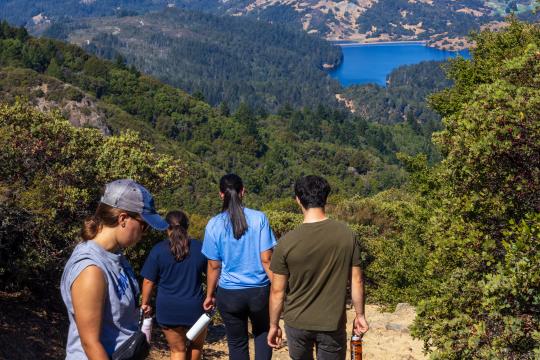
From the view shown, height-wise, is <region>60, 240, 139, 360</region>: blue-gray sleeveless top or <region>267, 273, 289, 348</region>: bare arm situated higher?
<region>60, 240, 139, 360</region>: blue-gray sleeveless top

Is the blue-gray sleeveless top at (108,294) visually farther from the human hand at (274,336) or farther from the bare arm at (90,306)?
the human hand at (274,336)

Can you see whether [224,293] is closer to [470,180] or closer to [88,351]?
[88,351]

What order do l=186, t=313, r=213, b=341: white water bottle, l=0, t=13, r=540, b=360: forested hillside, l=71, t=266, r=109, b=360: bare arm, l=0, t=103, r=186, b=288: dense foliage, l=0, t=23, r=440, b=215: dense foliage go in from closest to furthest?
l=71, t=266, r=109, b=360: bare arm < l=186, t=313, r=213, b=341: white water bottle < l=0, t=13, r=540, b=360: forested hillside < l=0, t=103, r=186, b=288: dense foliage < l=0, t=23, r=440, b=215: dense foliage

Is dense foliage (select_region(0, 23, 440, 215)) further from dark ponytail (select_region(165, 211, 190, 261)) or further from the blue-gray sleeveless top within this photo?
the blue-gray sleeveless top

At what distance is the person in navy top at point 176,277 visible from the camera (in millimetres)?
5020

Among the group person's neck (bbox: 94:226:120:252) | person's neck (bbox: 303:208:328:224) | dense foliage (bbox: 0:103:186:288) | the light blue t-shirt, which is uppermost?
person's neck (bbox: 94:226:120:252)

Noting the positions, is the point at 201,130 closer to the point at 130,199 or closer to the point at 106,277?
the point at 130,199

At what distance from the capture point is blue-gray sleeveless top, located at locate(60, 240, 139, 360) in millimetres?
2742

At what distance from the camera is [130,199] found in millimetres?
2869

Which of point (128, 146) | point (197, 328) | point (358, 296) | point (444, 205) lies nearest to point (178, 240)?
point (197, 328)

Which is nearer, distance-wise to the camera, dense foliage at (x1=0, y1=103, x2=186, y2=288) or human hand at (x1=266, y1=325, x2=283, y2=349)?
human hand at (x1=266, y1=325, x2=283, y2=349)

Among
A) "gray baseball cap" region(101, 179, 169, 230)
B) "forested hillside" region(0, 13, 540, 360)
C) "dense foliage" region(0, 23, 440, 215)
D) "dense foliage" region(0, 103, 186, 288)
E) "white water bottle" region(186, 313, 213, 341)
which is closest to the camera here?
"gray baseball cap" region(101, 179, 169, 230)

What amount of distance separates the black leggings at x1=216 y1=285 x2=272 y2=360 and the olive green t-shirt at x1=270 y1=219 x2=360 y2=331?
54cm

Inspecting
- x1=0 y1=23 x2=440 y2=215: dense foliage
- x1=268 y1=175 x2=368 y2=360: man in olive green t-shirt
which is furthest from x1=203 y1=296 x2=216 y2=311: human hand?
x1=0 y1=23 x2=440 y2=215: dense foliage
